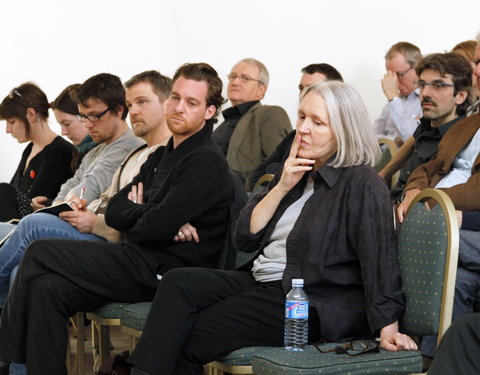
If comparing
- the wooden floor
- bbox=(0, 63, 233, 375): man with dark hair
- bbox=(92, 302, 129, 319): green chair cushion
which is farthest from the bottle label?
the wooden floor

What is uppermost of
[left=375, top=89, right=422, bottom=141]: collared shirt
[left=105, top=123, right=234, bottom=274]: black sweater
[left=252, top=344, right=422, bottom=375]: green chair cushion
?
[left=375, top=89, right=422, bottom=141]: collared shirt

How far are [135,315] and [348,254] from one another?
0.80 meters

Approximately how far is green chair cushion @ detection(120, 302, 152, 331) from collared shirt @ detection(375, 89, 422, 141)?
1.84m

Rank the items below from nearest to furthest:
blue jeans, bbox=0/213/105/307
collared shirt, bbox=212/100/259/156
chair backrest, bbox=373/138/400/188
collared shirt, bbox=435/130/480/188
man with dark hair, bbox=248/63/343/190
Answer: collared shirt, bbox=435/130/480/188 → blue jeans, bbox=0/213/105/307 → chair backrest, bbox=373/138/400/188 → man with dark hair, bbox=248/63/343/190 → collared shirt, bbox=212/100/259/156

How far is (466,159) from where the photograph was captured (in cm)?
303

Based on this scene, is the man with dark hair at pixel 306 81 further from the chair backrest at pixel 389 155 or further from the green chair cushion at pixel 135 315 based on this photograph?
the green chair cushion at pixel 135 315

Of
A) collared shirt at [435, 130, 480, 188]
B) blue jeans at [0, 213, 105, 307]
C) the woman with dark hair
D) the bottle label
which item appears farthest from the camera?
the woman with dark hair

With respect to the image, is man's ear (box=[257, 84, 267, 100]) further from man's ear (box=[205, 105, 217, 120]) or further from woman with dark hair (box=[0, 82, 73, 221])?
man's ear (box=[205, 105, 217, 120])

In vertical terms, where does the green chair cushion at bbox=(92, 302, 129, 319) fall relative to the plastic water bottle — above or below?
below

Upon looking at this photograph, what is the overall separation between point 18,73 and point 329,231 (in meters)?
4.30

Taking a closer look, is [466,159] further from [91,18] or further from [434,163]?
[91,18]

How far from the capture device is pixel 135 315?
267 centimetres

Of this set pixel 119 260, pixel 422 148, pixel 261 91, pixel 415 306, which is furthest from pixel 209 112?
pixel 261 91

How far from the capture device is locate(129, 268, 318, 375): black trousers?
2.20 m
